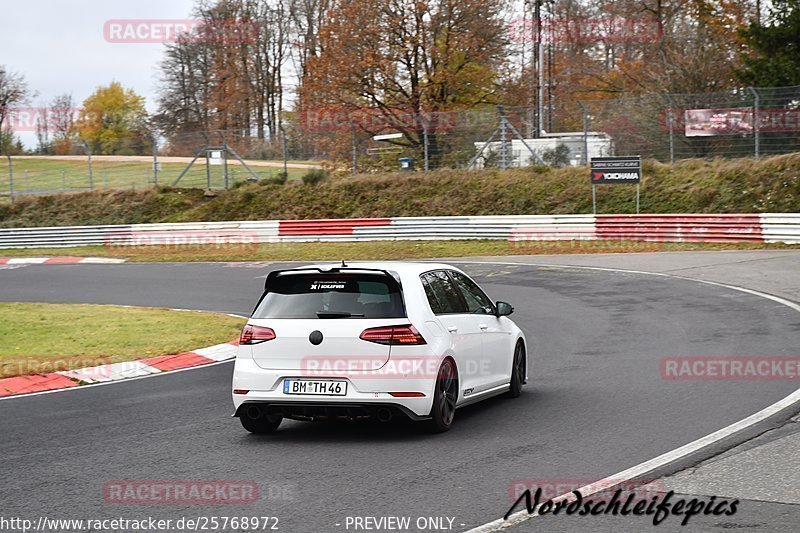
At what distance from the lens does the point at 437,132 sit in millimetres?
42375

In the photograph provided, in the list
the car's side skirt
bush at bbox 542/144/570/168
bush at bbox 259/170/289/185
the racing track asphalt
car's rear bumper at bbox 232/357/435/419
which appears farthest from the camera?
bush at bbox 259/170/289/185

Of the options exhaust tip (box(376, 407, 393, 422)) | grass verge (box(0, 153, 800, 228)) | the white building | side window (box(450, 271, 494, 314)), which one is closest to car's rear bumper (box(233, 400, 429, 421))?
exhaust tip (box(376, 407, 393, 422))

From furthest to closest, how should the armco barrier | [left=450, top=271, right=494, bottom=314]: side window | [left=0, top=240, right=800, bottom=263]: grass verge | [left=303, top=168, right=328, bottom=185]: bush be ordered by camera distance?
1. [left=303, top=168, right=328, bottom=185]: bush
2. [left=0, top=240, right=800, bottom=263]: grass verge
3. the armco barrier
4. [left=450, top=271, right=494, bottom=314]: side window

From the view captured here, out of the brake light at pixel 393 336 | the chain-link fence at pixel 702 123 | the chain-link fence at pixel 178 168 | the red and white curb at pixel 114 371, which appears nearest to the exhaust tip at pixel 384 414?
the brake light at pixel 393 336

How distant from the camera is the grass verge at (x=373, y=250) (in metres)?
32.2

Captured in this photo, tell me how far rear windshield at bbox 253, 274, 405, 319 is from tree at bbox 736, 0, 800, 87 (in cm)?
3411

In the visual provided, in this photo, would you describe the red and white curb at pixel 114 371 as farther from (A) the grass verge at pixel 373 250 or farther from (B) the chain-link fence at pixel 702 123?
(B) the chain-link fence at pixel 702 123

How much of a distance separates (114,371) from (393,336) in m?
5.86

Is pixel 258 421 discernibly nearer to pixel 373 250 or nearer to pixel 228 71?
pixel 373 250

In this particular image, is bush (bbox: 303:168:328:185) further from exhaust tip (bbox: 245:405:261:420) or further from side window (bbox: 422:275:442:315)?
exhaust tip (bbox: 245:405:261:420)

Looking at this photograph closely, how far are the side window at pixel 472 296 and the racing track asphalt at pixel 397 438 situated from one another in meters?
0.95

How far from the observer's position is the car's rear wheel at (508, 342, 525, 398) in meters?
10.7

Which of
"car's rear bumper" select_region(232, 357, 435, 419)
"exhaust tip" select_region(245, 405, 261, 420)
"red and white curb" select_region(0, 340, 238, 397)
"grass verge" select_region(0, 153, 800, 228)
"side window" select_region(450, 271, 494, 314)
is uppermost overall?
"grass verge" select_region(0, 153, 800, 228)

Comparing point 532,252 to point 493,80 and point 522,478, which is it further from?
point 522,478
